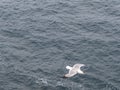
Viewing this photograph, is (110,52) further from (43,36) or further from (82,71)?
(43,36)

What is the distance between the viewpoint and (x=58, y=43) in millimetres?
55656

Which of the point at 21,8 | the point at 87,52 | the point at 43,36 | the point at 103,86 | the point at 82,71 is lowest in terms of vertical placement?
the point at 103,86

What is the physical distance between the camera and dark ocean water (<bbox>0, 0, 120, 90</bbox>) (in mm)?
47344

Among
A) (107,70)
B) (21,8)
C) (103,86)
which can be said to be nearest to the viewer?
(103,86)

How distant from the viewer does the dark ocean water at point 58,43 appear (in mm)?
47344

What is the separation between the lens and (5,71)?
49.7 meters

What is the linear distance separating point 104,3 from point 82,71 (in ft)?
76.8

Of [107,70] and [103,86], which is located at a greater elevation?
[107,70]

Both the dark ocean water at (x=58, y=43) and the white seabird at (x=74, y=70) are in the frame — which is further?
the white seabird at (x=74, y=70)

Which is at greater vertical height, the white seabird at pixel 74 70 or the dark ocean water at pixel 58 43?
the dark ocean water at pixel 58 43

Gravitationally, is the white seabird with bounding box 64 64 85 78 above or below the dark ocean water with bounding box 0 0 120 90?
below

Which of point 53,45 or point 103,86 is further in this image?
point 53,45

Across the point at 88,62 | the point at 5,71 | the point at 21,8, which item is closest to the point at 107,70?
the point at 88,62

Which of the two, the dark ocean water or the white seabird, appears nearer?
the dark ocean water
